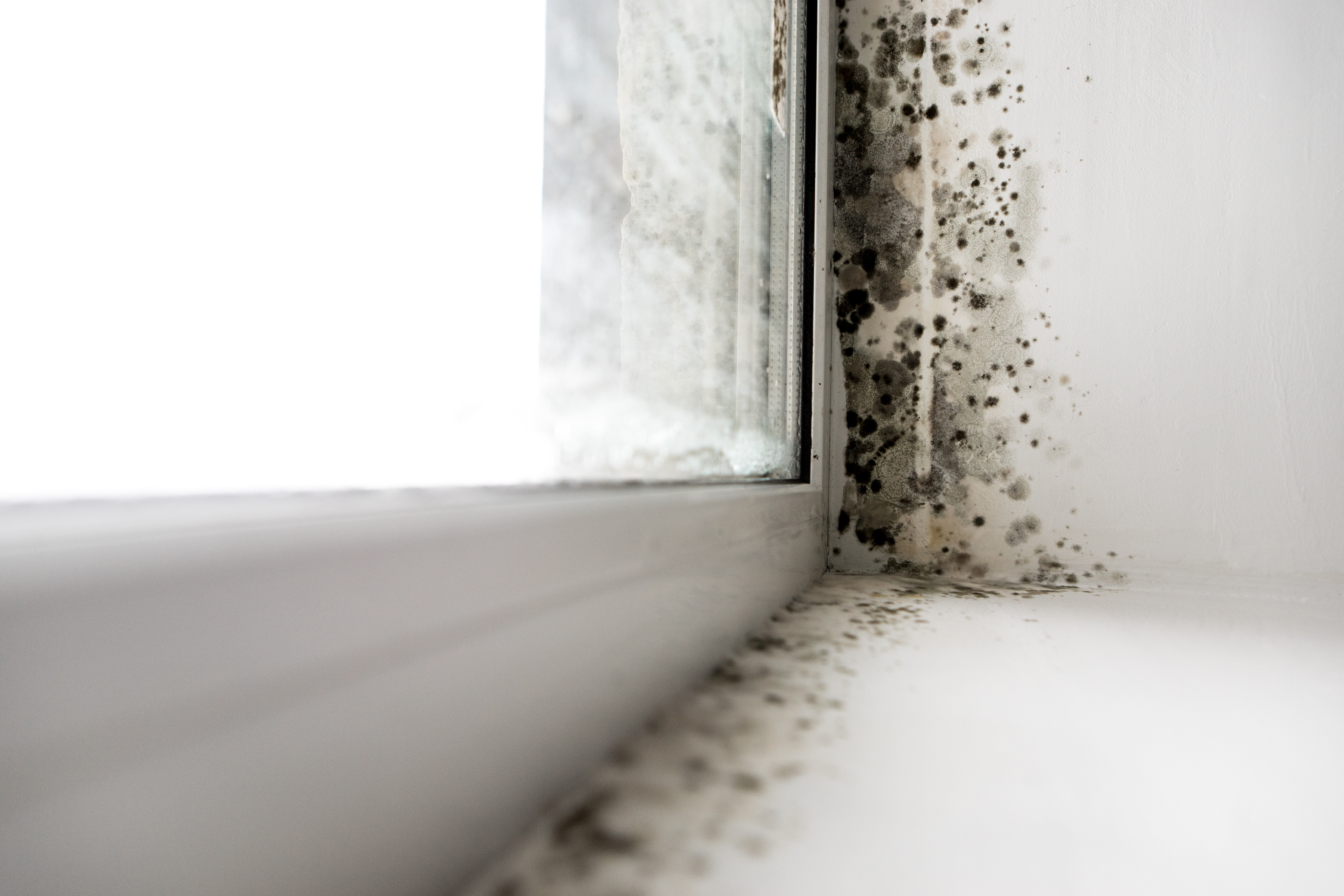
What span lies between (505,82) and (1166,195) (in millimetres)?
1305

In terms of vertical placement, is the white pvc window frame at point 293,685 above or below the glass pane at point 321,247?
below

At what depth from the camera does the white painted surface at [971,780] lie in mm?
327

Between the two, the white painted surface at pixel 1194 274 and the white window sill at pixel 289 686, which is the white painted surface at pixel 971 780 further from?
the white painted surface at pixel 1194 274

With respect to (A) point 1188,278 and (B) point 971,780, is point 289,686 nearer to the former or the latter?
(B) point 971,780

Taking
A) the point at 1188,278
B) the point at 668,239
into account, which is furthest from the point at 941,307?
the point at 668,239

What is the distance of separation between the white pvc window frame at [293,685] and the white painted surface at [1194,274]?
1.19m

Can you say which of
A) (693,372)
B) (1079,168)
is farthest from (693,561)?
(1079,168)

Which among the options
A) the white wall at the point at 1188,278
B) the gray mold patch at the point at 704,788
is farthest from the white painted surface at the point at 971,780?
the white wall at the point at 1188,278

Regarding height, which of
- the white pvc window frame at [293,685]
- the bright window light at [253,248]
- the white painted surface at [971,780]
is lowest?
the white painted surface at [971,780]

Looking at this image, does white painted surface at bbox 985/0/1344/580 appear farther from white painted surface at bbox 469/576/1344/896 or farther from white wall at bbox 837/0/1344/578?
white painted surface at bbox 469/576/1344/896

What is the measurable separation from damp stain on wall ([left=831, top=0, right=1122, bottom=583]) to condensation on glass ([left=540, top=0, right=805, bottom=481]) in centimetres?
26

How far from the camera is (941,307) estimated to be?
133 centimetres

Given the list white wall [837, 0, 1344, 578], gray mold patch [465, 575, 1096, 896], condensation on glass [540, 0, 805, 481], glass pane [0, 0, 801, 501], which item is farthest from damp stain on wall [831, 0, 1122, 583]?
glass pane [0, 0, 801, 501]

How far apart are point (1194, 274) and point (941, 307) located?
418 millimetres
